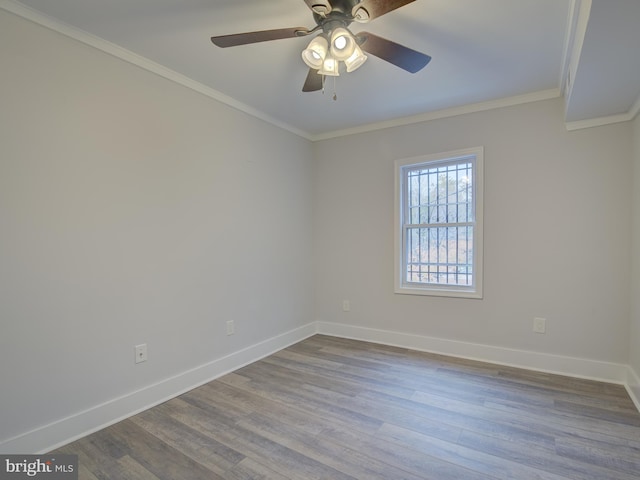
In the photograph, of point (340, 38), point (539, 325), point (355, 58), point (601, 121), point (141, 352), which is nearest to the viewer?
point (340, 38)

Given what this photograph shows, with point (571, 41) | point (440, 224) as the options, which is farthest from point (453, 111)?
point (571, 41)

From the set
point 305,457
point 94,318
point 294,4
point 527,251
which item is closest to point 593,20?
point 294,4

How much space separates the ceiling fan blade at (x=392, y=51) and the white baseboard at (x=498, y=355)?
261 centimetres

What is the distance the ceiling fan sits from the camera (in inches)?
57.9

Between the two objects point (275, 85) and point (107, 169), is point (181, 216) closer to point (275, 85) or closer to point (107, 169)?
point (107, 169)

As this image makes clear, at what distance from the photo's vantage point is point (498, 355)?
120 inches

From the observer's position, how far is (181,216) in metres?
2.57

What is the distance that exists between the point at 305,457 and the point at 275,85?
2674 mm

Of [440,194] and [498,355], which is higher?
[440,194]

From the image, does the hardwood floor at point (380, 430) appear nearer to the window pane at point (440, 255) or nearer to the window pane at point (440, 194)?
the window pane at point (440, 255)

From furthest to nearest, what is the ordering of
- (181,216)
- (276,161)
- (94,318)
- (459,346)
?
(276,161)
(459,346)
(181,216)
(94,318)

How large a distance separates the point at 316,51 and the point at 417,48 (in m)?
0.93

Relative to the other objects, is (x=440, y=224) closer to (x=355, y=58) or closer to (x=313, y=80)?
(x=313, y=80)

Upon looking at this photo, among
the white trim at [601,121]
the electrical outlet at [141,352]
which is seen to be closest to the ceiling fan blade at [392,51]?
the white trim at [601,121]
